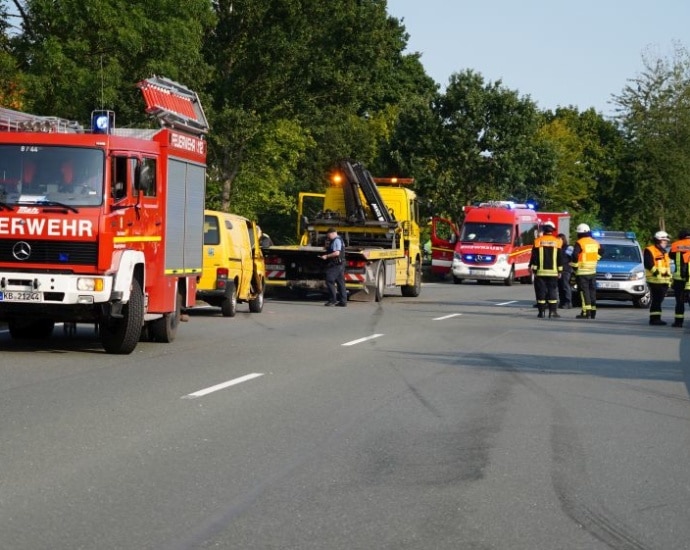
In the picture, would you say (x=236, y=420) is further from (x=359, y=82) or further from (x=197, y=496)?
(x=359, y=82)

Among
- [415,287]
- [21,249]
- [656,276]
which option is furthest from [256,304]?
[21,249]

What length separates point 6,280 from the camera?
14.8 metres

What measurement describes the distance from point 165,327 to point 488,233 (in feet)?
102

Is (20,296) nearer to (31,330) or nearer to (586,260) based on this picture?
(31,330)

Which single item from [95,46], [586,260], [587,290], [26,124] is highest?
[95,46]

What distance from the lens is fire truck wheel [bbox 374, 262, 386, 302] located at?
3114cm

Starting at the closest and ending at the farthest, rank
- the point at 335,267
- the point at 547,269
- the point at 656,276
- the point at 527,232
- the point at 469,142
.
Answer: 1. the point at 656,276
2. the point at 547,269
3. the point at 335,267
4. the point at 527,232
5. the point at 469,142

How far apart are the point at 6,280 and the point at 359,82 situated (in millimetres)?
40737

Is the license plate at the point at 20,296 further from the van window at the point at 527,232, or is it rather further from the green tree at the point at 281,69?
the green tree at the point at 281,69

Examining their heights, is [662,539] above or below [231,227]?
below

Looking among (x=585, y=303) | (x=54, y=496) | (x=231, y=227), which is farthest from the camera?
(x=585, y=303)

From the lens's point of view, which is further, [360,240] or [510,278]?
[510,278]

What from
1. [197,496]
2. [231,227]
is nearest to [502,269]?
[231,227]

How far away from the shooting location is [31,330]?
1769 centimetres
